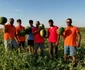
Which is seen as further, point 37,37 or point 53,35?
point 37,37

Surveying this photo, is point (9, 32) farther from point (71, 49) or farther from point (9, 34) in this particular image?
point (71, 49)

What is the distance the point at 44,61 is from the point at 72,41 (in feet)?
4.45

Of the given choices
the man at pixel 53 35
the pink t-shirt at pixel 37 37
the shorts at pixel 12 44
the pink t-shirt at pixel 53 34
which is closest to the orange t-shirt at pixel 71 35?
the man at pixel 53 35

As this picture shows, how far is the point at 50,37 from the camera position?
10.7 meters

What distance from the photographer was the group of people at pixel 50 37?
979cm

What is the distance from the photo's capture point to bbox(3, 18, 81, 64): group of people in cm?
979

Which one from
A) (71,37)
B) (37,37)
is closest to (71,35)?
(71,37)

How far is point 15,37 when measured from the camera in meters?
10.8

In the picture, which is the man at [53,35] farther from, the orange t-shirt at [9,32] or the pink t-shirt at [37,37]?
the orange t-shirt at [9,32]

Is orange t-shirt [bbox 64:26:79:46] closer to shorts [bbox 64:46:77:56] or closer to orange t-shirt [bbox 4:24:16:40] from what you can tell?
shorts [bbox 64:46:77:56]

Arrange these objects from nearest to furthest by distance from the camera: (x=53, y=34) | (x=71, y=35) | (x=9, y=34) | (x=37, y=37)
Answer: (x=71, y=35) < (x=9, y=34) < (x=53, y=34) < (x=37, y=37)

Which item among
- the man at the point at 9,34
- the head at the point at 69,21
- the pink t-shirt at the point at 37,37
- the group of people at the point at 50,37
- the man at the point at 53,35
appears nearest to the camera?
the head at the point at 69,21

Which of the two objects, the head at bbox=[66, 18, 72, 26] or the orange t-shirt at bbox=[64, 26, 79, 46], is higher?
the head at bbox=[66, 18, 72, 26]

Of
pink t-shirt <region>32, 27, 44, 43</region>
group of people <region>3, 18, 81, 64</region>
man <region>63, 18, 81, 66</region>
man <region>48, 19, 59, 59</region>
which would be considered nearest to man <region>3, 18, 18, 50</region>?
group of people <region>3, 18, 81, 64</region>
